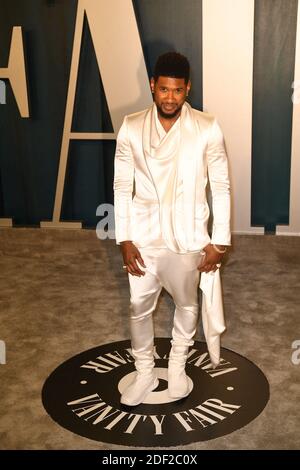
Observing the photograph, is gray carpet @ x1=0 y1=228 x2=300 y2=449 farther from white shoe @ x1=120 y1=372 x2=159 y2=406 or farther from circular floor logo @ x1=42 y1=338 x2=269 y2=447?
white shoe @ x1=120 y1=372 x2=159 y2=406

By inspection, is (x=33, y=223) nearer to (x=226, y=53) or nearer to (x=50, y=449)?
(x=226, y=53)

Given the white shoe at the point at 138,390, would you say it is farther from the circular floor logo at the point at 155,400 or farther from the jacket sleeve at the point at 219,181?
the jacket sleeve at the point at 219,181

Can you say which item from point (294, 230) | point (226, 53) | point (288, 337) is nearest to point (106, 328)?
point (288, 337)

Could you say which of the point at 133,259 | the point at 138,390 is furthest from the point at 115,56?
the point at 138,390

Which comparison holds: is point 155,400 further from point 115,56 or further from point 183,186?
point 115,56

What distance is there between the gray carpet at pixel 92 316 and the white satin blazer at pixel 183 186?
85cm

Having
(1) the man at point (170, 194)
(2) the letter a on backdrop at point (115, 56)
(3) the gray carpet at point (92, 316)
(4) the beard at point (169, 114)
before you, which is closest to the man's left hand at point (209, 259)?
(1) the man at point (170, 194)

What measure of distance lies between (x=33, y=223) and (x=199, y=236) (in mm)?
3000

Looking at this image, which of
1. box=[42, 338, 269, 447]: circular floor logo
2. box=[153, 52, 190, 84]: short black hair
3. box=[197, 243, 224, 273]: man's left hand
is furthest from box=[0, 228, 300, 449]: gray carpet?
box=[153, 52, 190, 84]: short black hair

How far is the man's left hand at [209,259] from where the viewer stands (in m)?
2.47

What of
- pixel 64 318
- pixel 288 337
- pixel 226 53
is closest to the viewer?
pixel 288 337

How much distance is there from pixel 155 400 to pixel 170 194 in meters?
0.97

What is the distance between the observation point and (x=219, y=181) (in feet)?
7.89
